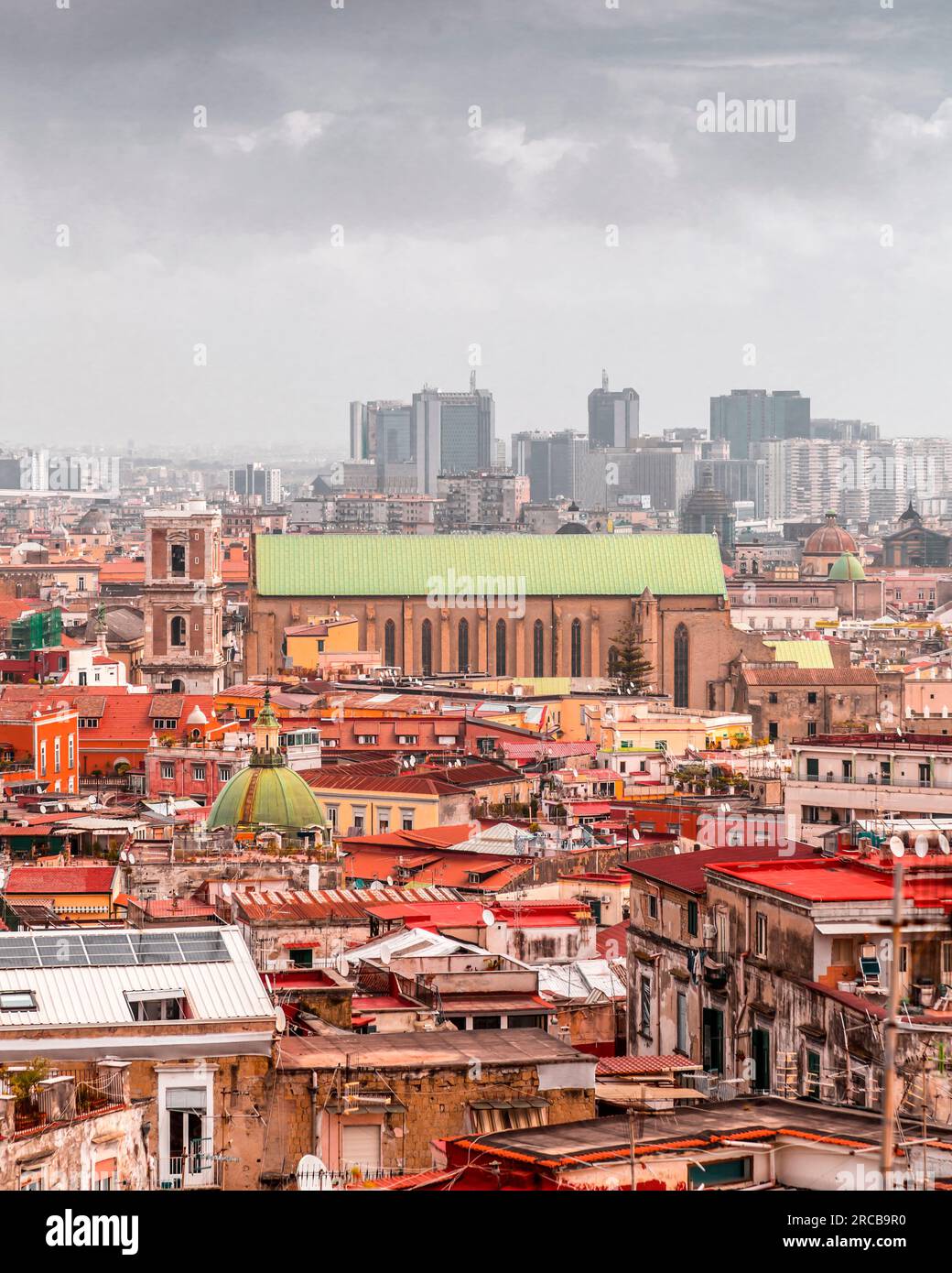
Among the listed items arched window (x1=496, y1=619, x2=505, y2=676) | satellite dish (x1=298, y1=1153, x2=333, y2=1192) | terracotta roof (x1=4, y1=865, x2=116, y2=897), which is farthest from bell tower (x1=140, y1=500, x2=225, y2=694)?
satellite dish (x1=298, y1=1153, x2=333, y2=1192)

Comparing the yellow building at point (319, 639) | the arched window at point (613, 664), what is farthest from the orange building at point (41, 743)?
the arched window at point (613, 664)

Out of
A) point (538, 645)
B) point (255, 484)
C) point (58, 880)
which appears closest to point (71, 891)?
point (58, 880)

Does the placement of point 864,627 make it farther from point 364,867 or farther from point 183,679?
point 364,867

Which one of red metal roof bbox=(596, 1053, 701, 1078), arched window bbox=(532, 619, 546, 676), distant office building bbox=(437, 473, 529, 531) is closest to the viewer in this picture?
red metal roof bbox=(596, 1053, 701, 1078)

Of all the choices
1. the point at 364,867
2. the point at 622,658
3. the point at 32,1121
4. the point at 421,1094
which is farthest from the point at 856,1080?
the point at 622,658

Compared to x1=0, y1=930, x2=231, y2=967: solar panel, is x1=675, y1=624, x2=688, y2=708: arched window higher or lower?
lower

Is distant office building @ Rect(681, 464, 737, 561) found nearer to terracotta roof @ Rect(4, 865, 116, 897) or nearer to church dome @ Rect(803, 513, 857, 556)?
church dome @ Rect(803, 513, 857, 556)
